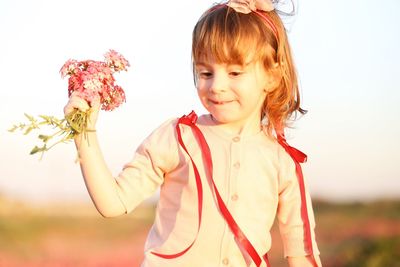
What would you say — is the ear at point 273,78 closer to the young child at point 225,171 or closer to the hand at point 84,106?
the young child at point 225,171

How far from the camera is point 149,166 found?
115 inches

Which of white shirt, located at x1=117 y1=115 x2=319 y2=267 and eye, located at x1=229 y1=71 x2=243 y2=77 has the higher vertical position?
A: eye, located at x1=229 y1=71 x2=243 y2=77

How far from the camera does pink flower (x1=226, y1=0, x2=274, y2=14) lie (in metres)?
3.10

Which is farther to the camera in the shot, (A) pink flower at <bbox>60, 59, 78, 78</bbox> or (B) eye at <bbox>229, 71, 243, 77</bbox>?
(B) eye at <bbox>229, 71, 243, 77</bbox>

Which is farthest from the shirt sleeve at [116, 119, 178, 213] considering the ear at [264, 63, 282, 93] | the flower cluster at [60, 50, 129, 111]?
the ear at [264, 63, 282, 93]

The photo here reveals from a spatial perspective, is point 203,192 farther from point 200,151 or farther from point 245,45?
point 245,45

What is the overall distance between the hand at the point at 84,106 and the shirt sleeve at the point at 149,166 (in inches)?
12.3

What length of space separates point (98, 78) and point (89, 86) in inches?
2.0

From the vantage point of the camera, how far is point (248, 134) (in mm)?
3078

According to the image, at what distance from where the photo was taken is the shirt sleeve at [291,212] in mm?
3068

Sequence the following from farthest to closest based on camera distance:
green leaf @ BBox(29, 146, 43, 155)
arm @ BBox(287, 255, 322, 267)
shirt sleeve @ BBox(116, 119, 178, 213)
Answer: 1. arm @ BBox(287, 255, 322, 267)
2. shirt sleeve @ BBox(116, 119, 178, 213)
3. green leaf @ BBox(29, 146, 43, 155)

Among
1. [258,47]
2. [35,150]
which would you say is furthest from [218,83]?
[35,150]

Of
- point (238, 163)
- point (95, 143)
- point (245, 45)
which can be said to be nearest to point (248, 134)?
point (238, 163)

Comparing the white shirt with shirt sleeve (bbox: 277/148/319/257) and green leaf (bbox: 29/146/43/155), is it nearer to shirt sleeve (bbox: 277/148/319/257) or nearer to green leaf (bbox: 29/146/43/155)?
shirt sleeve (bbox: 277/148/319/257)
